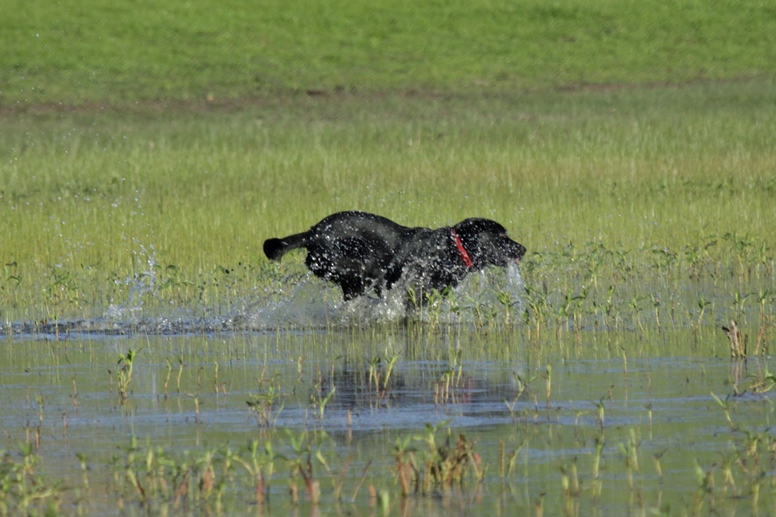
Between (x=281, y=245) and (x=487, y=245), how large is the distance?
1682mm

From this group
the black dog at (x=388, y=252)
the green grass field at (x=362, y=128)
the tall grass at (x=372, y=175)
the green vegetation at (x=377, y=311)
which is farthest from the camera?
the green grass field at (x=362, y=128)

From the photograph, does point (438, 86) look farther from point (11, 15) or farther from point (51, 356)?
point (51, 356)

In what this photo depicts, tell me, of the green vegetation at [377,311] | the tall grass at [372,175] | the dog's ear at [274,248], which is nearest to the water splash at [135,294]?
the green vegetation at [377,311]

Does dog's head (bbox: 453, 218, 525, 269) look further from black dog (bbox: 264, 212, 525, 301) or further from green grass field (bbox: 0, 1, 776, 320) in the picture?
green grass field (bbox: 0, 1, 776, 320)

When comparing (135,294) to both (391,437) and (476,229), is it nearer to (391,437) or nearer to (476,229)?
(476,229)

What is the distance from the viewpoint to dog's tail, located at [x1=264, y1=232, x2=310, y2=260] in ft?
36.2

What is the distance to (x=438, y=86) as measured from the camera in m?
33.2

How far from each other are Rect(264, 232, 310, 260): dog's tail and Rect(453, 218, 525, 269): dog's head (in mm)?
1284

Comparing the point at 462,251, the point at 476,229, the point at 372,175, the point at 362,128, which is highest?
the point at 362,128

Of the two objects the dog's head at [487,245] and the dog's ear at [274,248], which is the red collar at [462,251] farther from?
the dog's ear at [274,248]

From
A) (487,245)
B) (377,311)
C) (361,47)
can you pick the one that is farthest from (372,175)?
(361,47)

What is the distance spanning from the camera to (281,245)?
11055 mm

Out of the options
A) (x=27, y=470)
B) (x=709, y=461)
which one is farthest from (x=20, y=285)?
(x=709, y=461)

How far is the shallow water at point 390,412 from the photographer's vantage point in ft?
17.5
